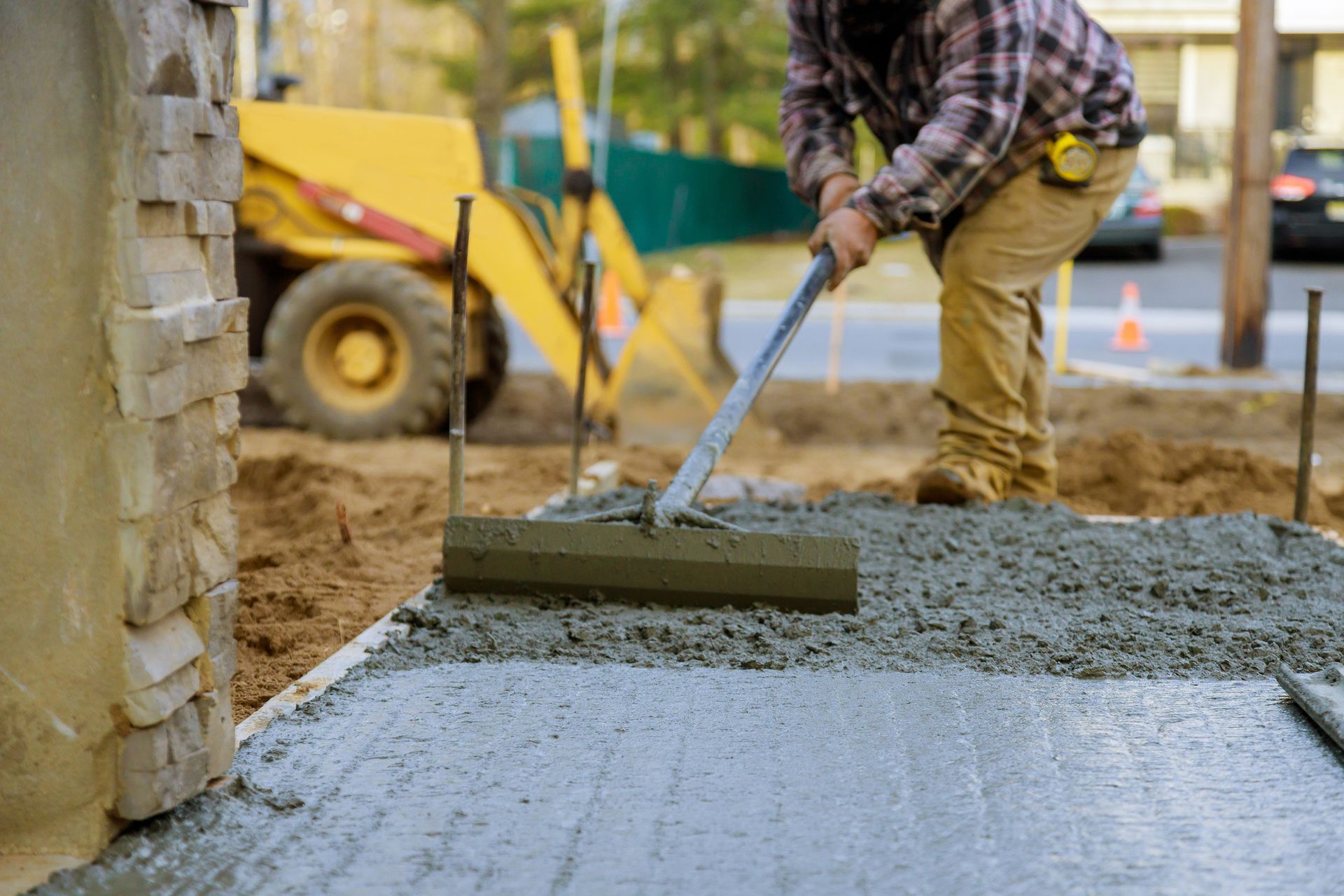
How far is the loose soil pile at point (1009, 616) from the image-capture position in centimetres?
279

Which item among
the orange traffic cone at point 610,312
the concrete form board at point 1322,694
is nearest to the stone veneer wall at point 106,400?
the concrete form board at point 1322,694

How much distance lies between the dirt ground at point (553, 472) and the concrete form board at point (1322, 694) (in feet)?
6.24

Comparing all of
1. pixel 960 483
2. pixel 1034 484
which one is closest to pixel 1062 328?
pixel 1034 484

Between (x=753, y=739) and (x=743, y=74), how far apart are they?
89.6 ft

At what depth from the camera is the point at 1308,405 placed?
3.91 m

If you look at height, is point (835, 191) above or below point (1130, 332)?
above

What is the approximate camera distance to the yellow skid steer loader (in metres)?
6.80

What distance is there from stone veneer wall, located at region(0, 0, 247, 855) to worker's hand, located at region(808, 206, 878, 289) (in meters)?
→ 2.18

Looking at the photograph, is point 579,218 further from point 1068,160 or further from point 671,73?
point 671,73

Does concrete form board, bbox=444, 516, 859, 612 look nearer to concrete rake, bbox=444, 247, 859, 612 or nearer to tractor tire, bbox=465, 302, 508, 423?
concrete rake, bbox=444, 247, 859, 612

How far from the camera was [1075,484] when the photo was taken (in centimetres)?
525

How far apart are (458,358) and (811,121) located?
1.86m

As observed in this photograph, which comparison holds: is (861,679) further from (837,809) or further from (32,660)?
(32,660)

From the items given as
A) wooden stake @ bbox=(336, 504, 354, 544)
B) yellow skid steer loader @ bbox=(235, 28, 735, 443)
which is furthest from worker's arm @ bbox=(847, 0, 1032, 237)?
yellow skid steer loader @ bbox=(235, 28, 735, 443)
